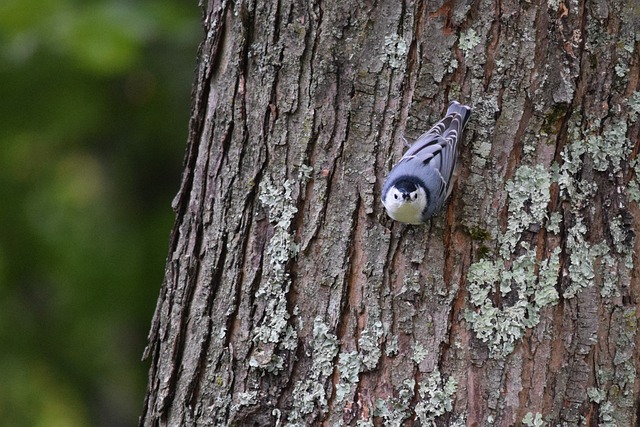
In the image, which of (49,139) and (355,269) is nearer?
(355,269)

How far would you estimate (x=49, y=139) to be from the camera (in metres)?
3.84

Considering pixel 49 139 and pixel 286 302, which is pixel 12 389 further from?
pixel 286 302

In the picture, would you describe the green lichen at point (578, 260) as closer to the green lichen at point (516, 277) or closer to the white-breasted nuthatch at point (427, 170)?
the green lichen at point (516, 277)

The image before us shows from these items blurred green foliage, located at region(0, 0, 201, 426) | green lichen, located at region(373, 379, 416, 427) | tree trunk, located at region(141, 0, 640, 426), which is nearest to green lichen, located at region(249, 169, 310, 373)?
tree trunk, located at region(141, 0, 640, 426)

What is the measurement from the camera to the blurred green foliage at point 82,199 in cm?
346

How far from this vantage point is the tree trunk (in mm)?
1933

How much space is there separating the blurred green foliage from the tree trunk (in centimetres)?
163

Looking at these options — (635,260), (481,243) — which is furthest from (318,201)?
(635,260)

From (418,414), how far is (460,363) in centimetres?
18

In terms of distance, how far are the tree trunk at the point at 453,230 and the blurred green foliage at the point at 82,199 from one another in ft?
5.35

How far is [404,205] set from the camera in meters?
1.96

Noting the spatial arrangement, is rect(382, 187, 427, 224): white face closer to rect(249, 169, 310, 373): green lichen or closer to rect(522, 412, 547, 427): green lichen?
rect(249, 169, 310, 373): green lichen

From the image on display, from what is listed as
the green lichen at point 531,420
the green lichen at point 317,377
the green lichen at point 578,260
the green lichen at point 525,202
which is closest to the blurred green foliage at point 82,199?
the green lichen at point 317,377

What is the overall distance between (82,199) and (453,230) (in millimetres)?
3414
